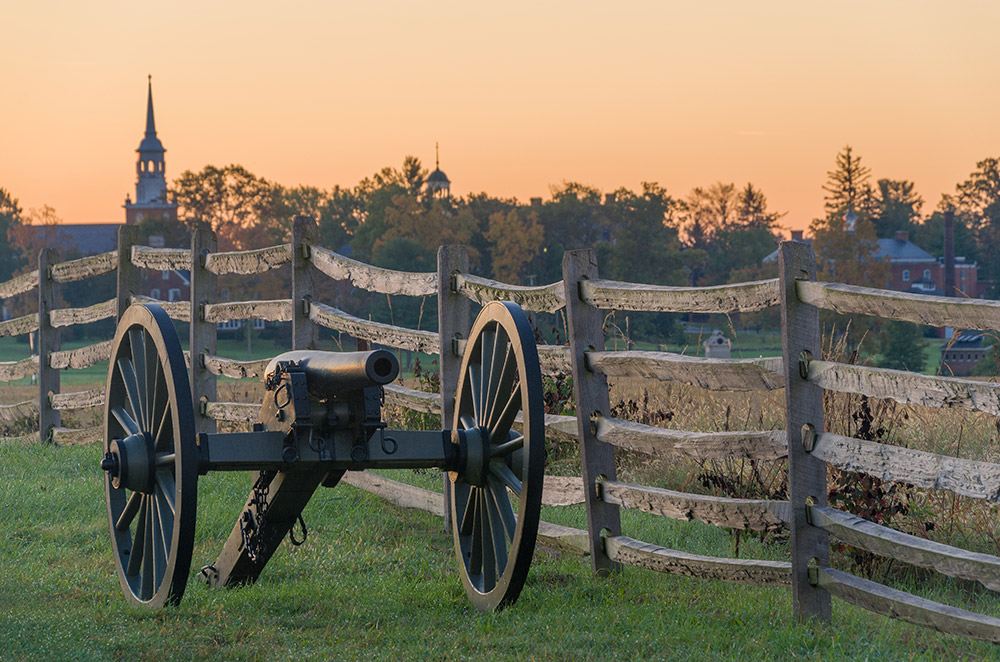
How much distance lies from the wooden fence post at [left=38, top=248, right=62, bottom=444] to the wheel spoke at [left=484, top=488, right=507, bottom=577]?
23.5 feet

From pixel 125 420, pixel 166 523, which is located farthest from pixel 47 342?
pixel 166 523

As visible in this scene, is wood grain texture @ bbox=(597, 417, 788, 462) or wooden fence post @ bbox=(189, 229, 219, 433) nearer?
wood grain texture @ bbox=(597, 417, 788, 462)

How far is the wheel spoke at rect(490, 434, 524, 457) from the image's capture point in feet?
15.8

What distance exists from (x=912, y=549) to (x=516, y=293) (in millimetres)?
2544

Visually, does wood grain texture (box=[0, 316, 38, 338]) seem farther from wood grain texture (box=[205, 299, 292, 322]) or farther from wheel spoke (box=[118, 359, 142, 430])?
wheel spoke (box=[118, 359, 142, 430])

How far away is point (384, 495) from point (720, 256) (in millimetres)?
78550

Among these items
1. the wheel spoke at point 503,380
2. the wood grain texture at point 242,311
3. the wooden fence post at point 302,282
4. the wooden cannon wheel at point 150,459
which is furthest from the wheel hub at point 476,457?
the wood grain texture at point 242,311

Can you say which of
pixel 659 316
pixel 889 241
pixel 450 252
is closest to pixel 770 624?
pixel 450 252

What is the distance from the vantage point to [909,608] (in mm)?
4273

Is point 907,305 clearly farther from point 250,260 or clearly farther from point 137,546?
point 250,260

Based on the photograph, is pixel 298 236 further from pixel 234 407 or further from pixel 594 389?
pixel 594 389

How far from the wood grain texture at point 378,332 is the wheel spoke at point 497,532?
178 cm

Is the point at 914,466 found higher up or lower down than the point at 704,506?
higher up

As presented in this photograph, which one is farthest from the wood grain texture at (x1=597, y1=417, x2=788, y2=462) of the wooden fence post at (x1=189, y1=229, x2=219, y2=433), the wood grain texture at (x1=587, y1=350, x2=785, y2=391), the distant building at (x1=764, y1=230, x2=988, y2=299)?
the distant building at (x1=764, y1=230, x2=988, y2=299)
